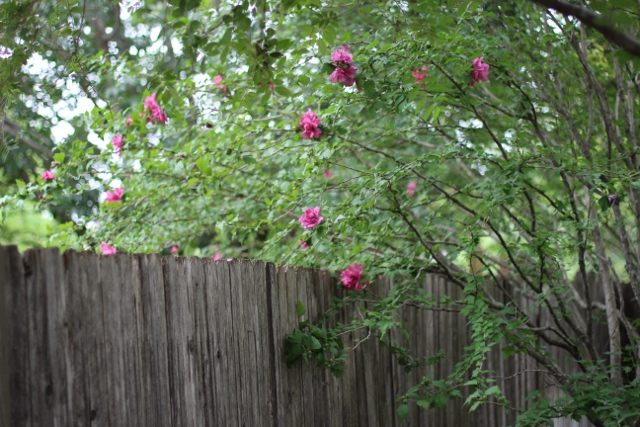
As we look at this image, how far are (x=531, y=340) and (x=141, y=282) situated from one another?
2054 millimetres

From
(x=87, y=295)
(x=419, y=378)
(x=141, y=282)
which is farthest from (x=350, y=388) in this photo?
(x=87, y=295)

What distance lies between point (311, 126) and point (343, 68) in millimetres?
355

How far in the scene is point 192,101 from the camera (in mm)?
5000

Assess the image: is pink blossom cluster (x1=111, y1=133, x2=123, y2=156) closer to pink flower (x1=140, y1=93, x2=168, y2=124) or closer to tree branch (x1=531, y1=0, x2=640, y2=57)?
pink flower (x1=140, y1=93, x2=168, y2=124)

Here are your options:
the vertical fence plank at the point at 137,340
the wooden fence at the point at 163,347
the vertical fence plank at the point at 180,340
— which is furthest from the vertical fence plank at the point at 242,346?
the vertical fence plank at the point at 137,340

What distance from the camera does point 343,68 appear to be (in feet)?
11.4

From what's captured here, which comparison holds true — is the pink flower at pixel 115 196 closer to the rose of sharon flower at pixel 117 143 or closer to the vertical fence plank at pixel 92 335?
the rose of sharon flower at pixel 117 143

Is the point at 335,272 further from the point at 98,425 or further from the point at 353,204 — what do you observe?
the point at 98,425

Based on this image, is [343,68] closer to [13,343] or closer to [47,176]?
[47,176]

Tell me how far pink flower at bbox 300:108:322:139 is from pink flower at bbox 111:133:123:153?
49.0 inches

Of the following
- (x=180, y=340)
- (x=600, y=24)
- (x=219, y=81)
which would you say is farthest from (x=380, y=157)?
(x=600, y=24)

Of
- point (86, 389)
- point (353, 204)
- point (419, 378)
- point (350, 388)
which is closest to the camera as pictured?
point (86, 389)

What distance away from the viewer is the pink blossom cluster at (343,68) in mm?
3445

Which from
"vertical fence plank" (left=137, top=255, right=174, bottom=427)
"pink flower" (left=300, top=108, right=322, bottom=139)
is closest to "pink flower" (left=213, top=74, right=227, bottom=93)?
"pink flower" (left=300, top=108, right=322, bottom=139)
